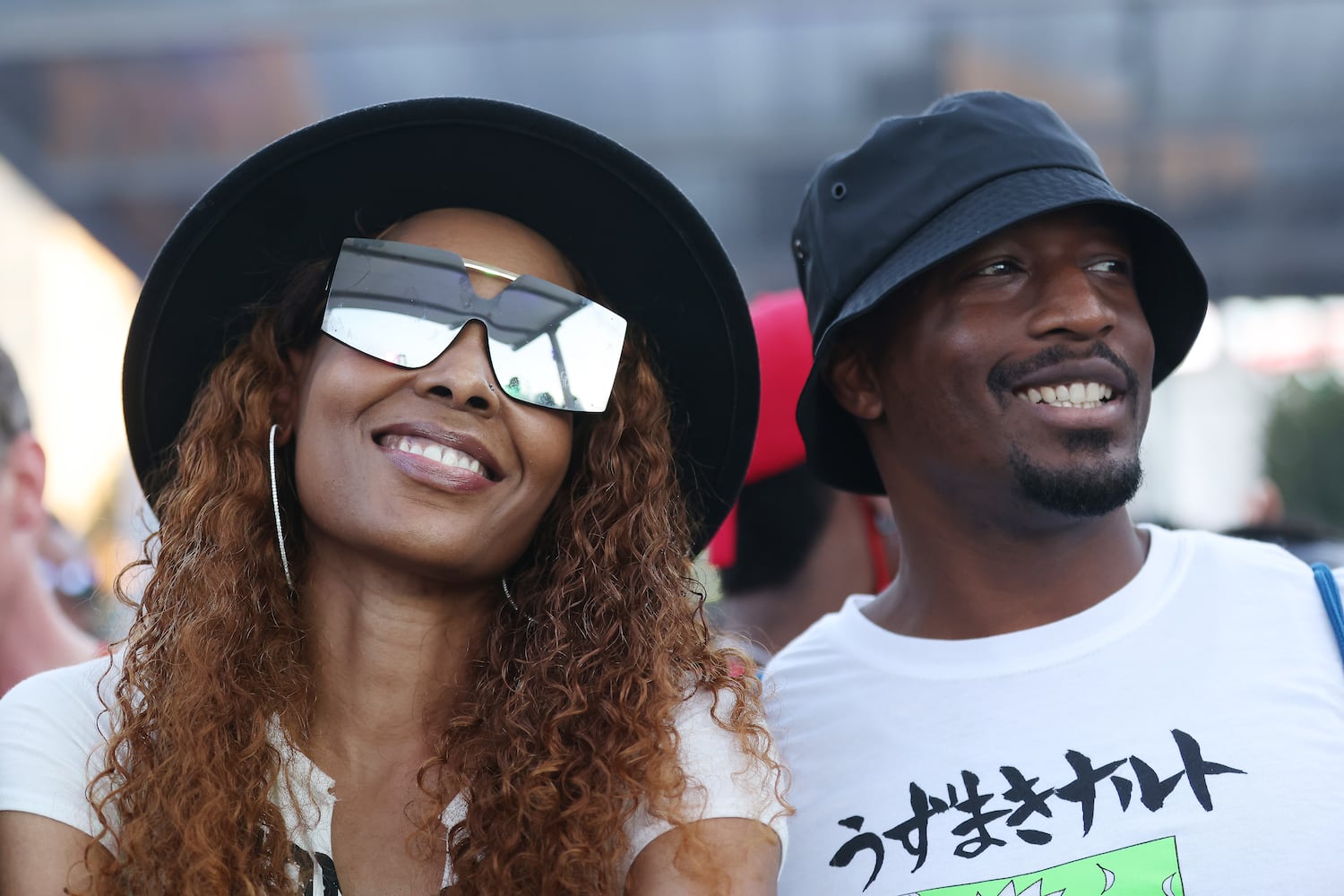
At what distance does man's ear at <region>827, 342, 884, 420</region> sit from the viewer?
114 inches

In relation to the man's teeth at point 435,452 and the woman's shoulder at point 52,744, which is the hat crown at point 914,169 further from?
Result: the woman's shoulder at point 52,744

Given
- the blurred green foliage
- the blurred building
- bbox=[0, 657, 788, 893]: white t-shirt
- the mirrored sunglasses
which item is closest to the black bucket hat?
the mirrored sunglasses

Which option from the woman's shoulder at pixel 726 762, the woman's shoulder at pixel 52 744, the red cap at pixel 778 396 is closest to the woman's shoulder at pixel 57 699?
the woman's shoulder at pixel 52 744

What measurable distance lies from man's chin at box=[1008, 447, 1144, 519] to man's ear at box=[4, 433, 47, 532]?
2.31m

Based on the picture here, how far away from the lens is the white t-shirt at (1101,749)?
7.20 ft

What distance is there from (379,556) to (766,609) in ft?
4.73

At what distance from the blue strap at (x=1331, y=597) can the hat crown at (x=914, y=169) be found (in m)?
0.80

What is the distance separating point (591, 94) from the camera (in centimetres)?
1266

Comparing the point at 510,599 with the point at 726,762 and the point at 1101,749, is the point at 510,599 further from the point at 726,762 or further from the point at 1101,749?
the point at 1101,749

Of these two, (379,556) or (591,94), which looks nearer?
(379,556)

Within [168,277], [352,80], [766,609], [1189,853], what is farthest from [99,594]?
[352,80]

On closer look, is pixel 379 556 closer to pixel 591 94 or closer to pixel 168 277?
pixel 168 277

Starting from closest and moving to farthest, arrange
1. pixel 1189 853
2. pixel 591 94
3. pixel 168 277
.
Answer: pixel 1189 853, pixel 168 277, pixel 591 94

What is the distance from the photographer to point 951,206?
2633 millimetres
